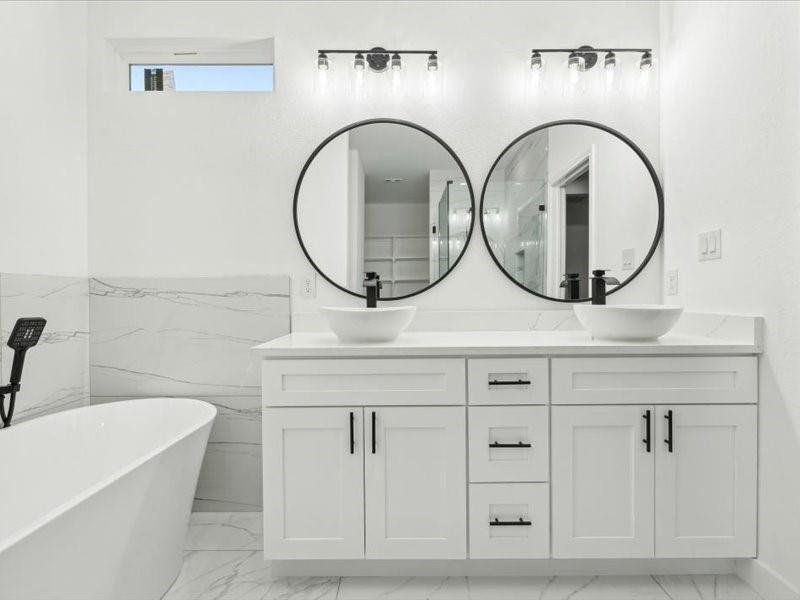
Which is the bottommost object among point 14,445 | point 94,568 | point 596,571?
point 596,571

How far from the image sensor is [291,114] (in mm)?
2545

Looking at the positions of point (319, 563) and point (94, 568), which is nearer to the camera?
point (94, 568)

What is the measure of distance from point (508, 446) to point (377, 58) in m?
1.80

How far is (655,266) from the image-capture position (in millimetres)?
2551

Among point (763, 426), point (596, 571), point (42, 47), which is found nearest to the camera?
point (763, 426)

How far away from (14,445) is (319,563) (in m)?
1.14

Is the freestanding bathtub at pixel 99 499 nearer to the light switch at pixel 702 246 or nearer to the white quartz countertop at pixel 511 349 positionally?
the white quartz countertop at pixel 511 349

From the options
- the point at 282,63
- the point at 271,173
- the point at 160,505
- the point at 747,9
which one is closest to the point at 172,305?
the point at 271,173

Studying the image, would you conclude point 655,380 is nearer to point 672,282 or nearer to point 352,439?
point 672,282

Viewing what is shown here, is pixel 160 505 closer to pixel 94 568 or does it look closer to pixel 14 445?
pixel 94 568

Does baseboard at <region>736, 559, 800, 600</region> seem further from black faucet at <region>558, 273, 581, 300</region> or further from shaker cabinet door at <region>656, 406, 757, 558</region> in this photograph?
black faucet at <region>558, 273, 581, 300</region>

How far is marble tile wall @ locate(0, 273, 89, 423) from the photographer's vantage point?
2.07 meters

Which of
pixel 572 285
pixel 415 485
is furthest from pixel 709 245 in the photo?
pixel 415 485

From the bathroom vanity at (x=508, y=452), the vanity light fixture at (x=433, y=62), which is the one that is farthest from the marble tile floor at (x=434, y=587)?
the vanity light fixture at (x=433, y=62)
